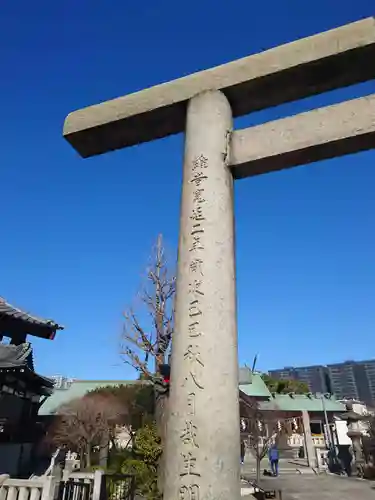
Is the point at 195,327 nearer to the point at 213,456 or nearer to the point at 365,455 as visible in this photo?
the point at 213,456

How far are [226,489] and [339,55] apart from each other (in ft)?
11.1

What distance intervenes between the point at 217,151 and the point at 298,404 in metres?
35.7

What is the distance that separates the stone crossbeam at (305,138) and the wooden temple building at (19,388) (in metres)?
10.8

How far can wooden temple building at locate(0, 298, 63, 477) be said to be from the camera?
41.7 feet

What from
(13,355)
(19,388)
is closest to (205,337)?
(13,355)

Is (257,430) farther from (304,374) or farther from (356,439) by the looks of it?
(304,374)

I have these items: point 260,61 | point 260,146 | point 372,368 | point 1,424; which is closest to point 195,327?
point 260,146

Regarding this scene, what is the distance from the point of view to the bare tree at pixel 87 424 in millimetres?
19312

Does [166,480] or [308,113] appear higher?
[308,113]

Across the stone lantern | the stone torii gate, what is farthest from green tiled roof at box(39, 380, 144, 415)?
the stone torii gate

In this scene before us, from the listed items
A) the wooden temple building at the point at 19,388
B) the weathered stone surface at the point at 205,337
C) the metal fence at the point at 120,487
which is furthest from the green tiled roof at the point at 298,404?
the weathered stone surface at the point at 205,337

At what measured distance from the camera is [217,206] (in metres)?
3.07

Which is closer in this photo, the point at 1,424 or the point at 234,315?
the point at 234,315

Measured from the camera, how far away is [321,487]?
15.3 meters
